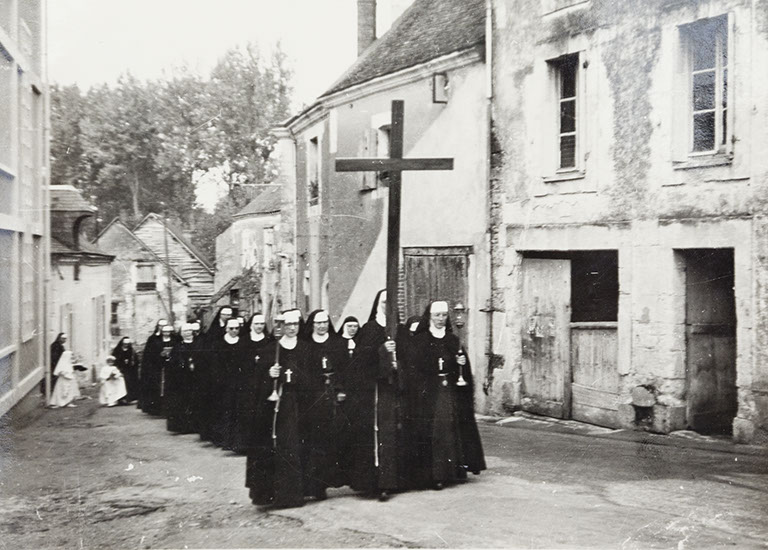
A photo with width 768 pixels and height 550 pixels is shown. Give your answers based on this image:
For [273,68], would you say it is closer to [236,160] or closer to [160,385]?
[236,160]

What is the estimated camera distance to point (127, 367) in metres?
15.6

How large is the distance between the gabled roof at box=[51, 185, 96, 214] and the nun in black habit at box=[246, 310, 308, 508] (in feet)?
7.18

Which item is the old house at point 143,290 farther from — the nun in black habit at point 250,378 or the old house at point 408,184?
the old house at point 408,184

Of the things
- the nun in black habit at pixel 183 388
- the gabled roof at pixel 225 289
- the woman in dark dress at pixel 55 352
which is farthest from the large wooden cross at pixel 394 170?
the gabled roof at pixel 225 289

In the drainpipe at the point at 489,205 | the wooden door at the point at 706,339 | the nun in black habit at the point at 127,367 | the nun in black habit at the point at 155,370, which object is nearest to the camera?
the wooden door at the point at 706,339

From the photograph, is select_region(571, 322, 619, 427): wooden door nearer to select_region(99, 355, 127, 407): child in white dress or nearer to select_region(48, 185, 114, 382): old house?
select_region(48, 185, 114, 382): old house

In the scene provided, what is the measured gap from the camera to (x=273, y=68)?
8195 millimetres

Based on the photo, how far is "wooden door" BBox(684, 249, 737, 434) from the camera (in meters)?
8.98

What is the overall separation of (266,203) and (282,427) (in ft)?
12.7

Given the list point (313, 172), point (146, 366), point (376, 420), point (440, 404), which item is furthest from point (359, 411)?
point (146, 366)

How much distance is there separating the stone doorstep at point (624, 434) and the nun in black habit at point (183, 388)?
3.67 metres

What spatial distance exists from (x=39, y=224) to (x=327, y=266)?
436 centimetres

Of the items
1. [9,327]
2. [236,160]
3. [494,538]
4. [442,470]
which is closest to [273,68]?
[236,160]

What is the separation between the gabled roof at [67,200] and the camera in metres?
7.61
